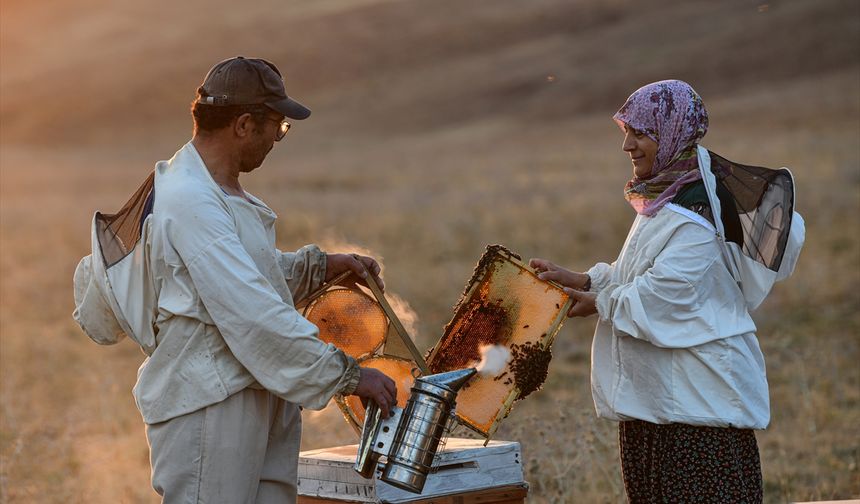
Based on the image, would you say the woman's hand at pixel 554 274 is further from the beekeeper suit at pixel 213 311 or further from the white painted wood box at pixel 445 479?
the beekeeper suit at pixel 213 311

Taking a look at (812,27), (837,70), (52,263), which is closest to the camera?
(52,263)

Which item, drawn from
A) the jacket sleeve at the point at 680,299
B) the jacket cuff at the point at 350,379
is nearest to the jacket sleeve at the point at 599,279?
the jacket sleeve at the point at 680,299

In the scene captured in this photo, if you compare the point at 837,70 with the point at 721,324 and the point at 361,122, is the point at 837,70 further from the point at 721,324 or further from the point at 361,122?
the point at 721,324

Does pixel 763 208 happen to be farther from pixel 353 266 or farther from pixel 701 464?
pixel 353 266

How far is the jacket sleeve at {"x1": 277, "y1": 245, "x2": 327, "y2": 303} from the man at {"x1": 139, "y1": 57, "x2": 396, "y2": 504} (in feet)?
1.98

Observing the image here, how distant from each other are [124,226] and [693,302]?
2.35 metres

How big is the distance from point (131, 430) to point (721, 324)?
701cm

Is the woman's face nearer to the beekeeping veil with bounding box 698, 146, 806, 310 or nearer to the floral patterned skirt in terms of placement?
the beekeeping veil with bounding box 698, 146, 806, 310

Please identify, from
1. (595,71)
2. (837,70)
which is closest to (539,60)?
(595,71)

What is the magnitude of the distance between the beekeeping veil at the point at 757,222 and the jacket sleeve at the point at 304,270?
1.77 meters

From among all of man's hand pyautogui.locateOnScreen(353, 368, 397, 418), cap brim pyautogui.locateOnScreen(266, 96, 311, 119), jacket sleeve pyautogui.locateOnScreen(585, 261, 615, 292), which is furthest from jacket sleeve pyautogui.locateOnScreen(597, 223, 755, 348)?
cap brim pyautogui.locateOnScreen(266, 96, 311, 119)

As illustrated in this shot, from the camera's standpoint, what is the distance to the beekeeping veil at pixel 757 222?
490 cm

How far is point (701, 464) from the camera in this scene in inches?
193

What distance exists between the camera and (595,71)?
52000 mm
